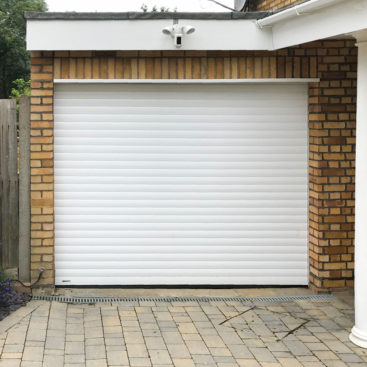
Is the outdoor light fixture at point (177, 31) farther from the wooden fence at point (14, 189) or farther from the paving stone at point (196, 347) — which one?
the paving stone at point (196, 347)

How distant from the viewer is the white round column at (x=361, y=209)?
594 cm

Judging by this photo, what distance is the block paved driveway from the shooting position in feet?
18.2

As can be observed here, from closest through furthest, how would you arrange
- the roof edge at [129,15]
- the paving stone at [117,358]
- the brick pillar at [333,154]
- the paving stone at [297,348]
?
1. the paving stone at [117,358]
2. the paving stone at [297,348]
3. the roof edge at [129,15]
4. the brick pillar at [333,154]

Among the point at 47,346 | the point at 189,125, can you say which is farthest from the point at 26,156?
the point at 47,346

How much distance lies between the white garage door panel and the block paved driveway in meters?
0.69

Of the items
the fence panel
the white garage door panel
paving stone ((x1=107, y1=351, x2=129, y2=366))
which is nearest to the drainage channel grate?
the white garage door panel

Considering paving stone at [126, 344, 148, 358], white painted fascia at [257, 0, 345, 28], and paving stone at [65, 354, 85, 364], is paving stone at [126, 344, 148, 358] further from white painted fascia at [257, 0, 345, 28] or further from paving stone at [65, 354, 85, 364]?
white painted fascia at [257, 0, 345, 28]

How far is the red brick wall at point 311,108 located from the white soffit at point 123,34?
0.82 ft

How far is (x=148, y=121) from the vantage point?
25.2ft

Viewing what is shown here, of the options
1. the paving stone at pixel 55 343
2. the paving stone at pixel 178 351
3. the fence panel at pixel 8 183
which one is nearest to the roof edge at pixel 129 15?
the fence panel at pixel 8 183

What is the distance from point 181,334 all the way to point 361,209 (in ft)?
6.61

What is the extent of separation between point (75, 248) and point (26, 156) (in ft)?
3.95

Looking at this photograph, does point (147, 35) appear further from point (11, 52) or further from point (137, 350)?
point (11, 52)

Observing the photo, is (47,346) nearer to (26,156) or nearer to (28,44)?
(26,156)
